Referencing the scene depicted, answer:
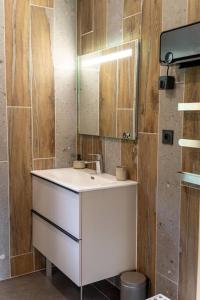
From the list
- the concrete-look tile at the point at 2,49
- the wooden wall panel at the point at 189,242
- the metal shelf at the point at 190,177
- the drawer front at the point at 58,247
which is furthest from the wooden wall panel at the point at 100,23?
the drawer front at the point at 58,247

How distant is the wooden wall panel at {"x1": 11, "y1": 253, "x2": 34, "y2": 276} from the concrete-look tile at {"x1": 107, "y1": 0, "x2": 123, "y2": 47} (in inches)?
72.3

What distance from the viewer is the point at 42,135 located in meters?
2.82

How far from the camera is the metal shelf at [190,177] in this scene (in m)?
1.83

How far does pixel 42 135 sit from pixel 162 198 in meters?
1.20

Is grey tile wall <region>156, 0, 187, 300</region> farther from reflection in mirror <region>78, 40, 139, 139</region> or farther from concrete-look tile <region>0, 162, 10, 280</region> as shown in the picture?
concrete-look tile <region>0, 162, 10, 280</region>

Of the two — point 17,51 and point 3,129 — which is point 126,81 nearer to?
point 17,51

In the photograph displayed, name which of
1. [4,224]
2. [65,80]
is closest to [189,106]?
[65,80]

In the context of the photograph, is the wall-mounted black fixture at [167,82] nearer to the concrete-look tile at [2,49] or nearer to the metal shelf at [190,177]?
the metal shelf at [190,177]

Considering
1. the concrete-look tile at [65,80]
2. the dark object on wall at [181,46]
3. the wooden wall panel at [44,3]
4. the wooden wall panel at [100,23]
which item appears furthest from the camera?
the concrete-look tile at [65,80]

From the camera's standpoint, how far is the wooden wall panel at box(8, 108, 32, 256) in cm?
269

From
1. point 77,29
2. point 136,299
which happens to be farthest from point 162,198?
point 77,29

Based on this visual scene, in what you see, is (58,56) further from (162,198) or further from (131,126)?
(162,198)

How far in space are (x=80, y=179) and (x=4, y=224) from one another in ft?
2.34

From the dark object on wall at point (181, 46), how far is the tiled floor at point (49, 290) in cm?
171
